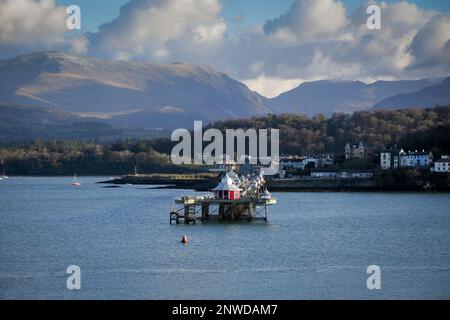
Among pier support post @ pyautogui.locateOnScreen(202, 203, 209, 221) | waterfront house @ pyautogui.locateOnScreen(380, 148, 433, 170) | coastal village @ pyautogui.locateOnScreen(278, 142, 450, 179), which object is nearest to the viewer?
pier support post @ pyautogui.locateOnScreen(202, 203, 209, 221)

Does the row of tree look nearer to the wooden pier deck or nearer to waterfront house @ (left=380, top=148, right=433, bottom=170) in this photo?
waterfront house @ (left=380, top=148, right=433, bottom=170)

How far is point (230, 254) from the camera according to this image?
1342 inches

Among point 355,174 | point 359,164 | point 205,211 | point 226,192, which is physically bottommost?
point 205,211

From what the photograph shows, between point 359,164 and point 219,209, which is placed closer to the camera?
point 219,209

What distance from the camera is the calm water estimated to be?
88.8ft

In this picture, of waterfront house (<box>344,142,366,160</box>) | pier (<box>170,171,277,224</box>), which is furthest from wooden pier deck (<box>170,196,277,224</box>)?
waterfront house (<box>344,142,366,160</box>)

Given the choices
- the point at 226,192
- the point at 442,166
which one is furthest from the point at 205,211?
the point at 442,166

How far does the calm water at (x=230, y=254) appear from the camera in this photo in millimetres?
27062

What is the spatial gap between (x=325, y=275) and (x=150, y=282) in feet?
18.0

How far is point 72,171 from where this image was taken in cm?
13462

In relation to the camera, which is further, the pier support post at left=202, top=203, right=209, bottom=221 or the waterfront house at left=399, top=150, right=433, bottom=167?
the waterfront house at left=399, top=150, right=433, bottom=167

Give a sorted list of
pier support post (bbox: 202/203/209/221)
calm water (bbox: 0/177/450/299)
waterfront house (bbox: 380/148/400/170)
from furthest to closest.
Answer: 1. waterfront house (bbox: 380/148/400/170)
2. pier support post (bbox: 202/203/209/221)
3. calm water (bbox: 0/177/450/299)

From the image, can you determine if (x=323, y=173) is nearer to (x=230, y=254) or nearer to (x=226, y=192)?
(x=226, y=192)
